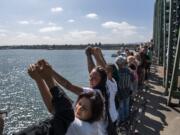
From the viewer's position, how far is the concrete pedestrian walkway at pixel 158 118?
30.4 ft

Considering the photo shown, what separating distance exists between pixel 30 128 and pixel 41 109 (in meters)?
30.5

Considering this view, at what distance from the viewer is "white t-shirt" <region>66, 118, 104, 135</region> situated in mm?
3600

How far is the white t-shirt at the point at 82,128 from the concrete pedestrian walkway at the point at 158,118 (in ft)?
17.6

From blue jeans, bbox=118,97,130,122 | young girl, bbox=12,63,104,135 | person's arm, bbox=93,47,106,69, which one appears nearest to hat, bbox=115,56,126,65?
blue jeans, bbox=118,97,130,122

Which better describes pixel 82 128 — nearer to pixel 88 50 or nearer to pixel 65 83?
pixel 65 83

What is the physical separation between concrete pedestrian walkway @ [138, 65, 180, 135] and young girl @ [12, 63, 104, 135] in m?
5.37

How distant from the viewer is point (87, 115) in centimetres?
368

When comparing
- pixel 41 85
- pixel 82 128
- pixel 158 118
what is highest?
pixel 41 85

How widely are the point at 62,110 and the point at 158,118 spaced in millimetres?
7581

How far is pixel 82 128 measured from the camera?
364 centimetres

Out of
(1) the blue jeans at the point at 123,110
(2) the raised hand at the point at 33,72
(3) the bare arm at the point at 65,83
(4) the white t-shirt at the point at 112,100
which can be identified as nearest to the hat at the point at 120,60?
(1) the blue jeans at the point at 123,110

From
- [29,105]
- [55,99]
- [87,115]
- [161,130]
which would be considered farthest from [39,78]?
[29,105]

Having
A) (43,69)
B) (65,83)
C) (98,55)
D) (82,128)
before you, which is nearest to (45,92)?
(43,69)

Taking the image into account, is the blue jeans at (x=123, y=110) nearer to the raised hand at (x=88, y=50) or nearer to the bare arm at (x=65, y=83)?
the raised hand at (x=88, y=50)
